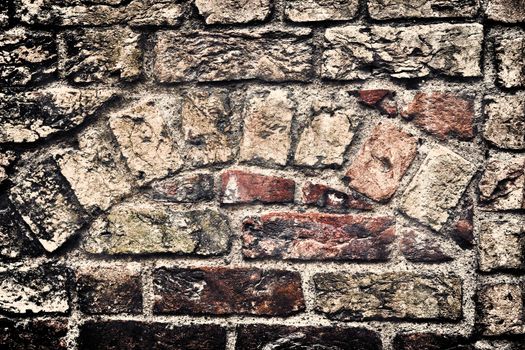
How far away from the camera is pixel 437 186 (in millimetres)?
1103

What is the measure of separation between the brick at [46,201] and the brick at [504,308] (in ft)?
3.27

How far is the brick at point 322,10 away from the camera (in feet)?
3.61

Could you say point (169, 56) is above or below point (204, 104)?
above

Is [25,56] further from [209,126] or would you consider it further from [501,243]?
[501,243]

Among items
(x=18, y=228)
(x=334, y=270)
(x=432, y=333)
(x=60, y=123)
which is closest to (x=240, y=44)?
(x=60, y=123)

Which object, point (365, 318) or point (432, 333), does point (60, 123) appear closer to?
point (365, 318)

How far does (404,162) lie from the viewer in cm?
111

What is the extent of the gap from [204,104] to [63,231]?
46 centimetres

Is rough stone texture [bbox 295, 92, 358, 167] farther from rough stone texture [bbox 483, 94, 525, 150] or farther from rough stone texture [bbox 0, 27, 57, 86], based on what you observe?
rough stone texture [bbox 0, 27, 57, 86]

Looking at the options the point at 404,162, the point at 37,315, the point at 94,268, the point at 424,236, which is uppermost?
the point at 404,162

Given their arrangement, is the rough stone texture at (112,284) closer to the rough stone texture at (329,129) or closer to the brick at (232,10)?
the rough stone texture at (329,129)

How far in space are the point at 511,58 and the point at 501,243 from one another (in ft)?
1.40

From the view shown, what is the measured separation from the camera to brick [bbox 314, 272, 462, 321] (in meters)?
1.12

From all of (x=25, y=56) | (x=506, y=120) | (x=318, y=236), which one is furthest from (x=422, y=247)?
(x=25, y=56)
